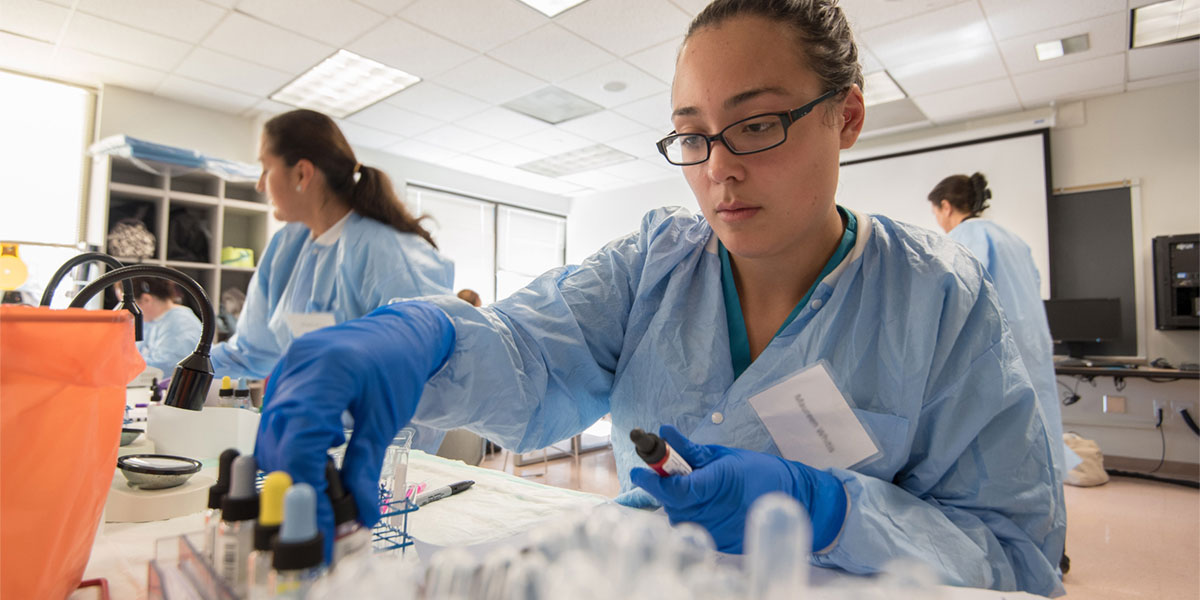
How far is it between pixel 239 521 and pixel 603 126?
183 inches

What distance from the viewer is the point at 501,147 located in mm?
5438

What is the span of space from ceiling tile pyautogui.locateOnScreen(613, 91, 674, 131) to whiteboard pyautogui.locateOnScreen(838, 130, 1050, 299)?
4.61 feet

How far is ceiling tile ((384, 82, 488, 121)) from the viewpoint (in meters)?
4.20

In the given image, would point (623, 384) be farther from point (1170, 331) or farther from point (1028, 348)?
point (1170, 331)

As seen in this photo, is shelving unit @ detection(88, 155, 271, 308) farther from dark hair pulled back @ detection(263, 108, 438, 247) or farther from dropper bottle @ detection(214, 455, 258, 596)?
dropper bottle @ detection(214, 455, 258, 596)

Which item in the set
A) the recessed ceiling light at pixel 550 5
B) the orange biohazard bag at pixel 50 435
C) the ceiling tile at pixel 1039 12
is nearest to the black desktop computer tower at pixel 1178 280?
the ceiling tile at pixel 1039 12

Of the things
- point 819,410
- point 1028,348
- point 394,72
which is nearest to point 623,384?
point 819,410

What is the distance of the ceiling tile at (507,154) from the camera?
17.8 ft

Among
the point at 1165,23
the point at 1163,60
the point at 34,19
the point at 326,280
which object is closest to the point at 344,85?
the point at 34,19

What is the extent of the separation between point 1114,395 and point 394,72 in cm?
530

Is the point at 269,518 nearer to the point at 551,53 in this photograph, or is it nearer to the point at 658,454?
the point at 658,454

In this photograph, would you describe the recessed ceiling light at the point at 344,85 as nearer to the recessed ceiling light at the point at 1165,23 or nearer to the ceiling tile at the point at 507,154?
the ceiling tile at the point at 507,154

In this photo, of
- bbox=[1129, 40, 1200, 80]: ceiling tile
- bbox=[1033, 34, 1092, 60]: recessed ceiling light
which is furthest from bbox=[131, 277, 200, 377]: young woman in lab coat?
bbox=[1129, 40, 1200, 80]: ceiling tile

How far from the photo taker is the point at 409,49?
358cm
